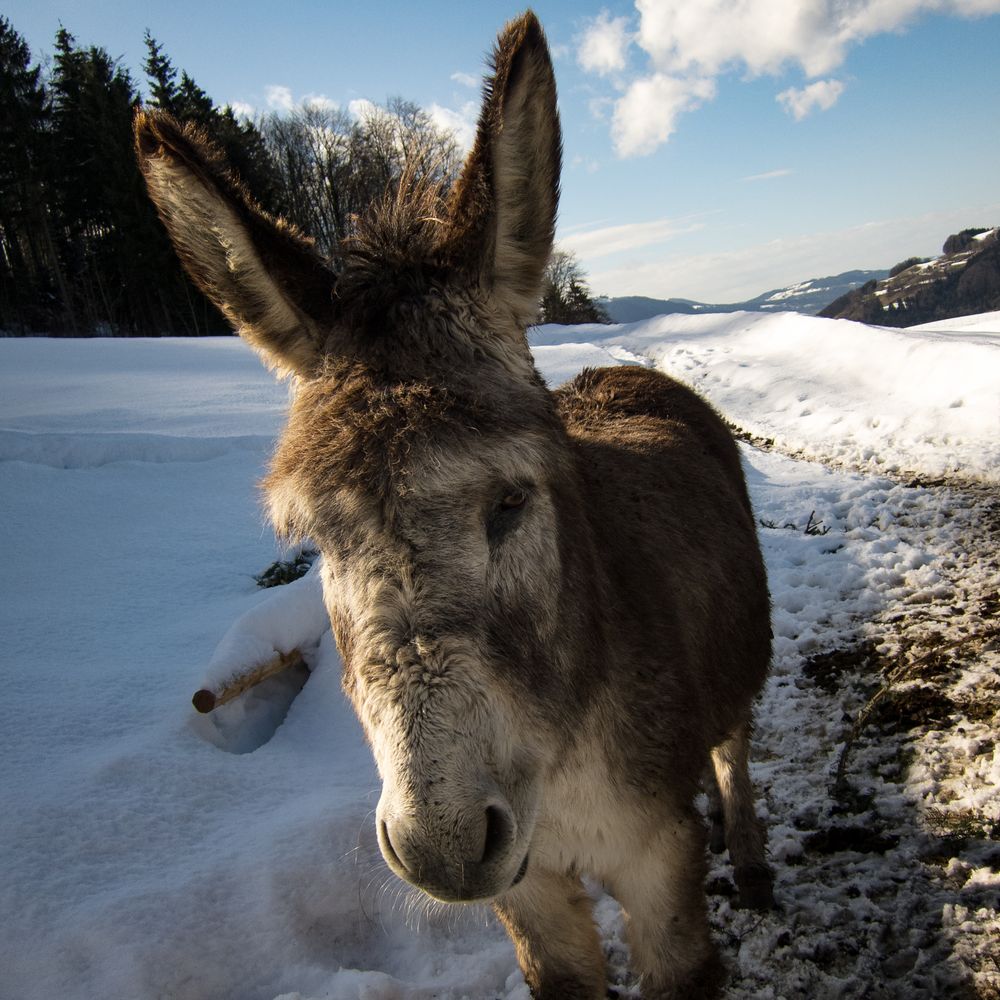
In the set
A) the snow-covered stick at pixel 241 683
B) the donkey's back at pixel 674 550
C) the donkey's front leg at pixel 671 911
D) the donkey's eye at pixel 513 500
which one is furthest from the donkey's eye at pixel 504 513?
the snow-covered stick at pixel 241 683

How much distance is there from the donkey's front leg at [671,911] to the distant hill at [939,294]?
3438cm

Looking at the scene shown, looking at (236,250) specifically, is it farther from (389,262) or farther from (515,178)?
(515,178)

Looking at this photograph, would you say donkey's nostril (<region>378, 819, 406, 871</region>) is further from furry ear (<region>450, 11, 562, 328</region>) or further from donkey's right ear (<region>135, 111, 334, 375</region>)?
furry ear (<region>450, 11, 562, 328</region>)

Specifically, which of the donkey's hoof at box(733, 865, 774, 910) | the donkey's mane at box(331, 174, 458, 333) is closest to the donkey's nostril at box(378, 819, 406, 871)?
the donkey's mane at box(331, 174, 458, 333)

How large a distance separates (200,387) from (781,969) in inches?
520

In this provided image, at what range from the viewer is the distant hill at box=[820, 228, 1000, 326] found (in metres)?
33.3

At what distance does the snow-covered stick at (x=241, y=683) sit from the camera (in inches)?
147

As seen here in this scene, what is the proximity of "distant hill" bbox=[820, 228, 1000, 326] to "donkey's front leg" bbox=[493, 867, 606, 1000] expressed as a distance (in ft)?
113

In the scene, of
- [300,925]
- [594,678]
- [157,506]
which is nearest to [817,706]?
[594,678]

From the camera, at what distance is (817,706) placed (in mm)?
4109

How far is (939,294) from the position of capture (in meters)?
34.7

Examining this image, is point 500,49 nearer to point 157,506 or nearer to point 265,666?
point 265,666

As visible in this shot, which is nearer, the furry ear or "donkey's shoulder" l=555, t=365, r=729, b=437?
the furry ear

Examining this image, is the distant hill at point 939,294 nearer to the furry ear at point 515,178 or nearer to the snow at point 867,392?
the snow at point 867,392
